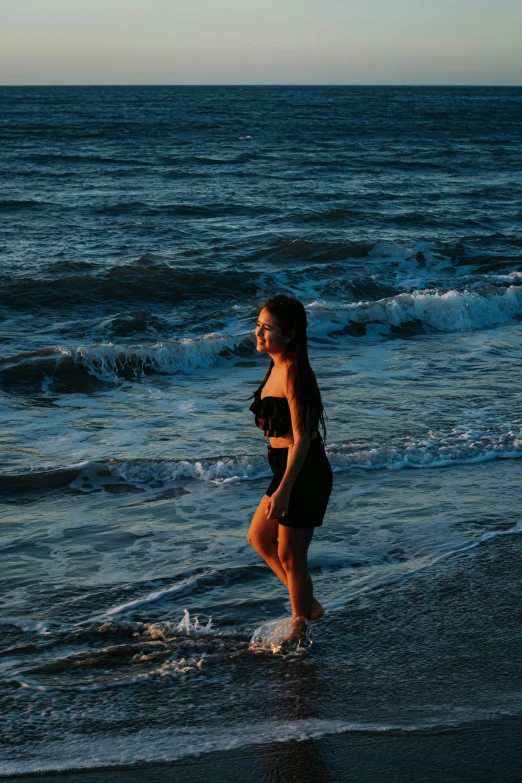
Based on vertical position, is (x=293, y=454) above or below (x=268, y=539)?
above

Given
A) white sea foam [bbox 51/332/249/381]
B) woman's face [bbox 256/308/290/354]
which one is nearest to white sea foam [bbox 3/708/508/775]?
woman's face [bbox 256/308/290/354]

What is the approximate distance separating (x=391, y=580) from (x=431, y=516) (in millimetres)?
1015

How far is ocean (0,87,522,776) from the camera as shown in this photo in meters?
3.64

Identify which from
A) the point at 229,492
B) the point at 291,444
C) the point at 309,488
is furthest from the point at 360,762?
the point at 229,492

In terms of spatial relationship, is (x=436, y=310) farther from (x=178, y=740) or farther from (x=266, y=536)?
(x=178, y=740)

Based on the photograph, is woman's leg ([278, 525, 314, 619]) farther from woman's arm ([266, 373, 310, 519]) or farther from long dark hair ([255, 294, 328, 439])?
long dark hair ([255, 294, 328, 439])

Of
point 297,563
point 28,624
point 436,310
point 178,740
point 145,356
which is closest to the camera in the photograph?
point 178,740

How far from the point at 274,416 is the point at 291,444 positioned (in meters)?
0.14

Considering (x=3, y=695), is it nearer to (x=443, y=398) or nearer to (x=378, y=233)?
(x=443, y=398)

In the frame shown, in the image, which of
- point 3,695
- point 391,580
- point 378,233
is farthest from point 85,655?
point 378,233

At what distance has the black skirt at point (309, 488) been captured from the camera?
389 cm

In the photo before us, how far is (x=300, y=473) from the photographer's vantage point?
3.88 metres

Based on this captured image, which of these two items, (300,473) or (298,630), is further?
(298,630)

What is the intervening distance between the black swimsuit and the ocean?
0.62 m
